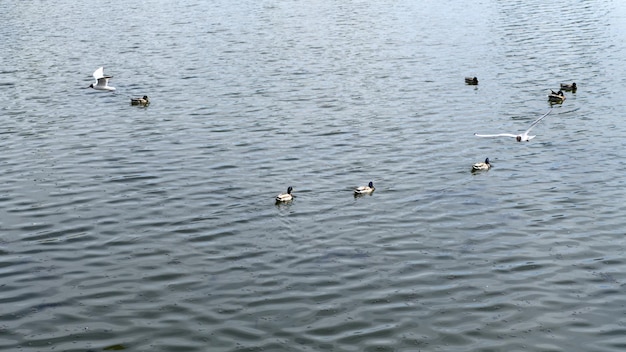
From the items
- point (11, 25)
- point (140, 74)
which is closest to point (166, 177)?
point (140, 74)

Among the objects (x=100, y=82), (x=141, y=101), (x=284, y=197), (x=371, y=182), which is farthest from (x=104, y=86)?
(x=371, y=182)

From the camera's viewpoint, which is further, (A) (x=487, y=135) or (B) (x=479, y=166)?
(A) (x=487, y=135)

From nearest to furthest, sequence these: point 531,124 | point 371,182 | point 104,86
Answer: point 371,182 < point 531,124 < point 104,86

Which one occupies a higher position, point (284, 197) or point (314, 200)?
point (284, 197)

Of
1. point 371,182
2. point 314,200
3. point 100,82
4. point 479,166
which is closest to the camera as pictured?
point 314,200

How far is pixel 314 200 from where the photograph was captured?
31.0 m

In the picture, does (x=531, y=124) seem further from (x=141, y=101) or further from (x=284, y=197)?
(x=141, y=101)

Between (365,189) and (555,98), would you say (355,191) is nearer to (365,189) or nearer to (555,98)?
(365,189)

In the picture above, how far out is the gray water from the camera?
2239 centimetres

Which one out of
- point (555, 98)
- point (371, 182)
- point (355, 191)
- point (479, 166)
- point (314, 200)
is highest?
point (555, 98)

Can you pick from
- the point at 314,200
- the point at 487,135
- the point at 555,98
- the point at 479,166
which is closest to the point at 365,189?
the point at 314,200

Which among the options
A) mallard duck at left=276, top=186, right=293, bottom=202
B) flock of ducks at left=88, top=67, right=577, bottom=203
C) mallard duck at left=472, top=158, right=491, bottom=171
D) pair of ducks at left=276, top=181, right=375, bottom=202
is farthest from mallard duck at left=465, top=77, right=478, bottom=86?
mallard duck at left=276, top=186, right=293, bottom=202

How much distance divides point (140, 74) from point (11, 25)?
2550cm

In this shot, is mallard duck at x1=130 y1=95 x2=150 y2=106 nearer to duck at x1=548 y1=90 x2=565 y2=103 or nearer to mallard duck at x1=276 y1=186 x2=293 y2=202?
mallard duck at x1=276 y1=186 x2=293 y2=202
